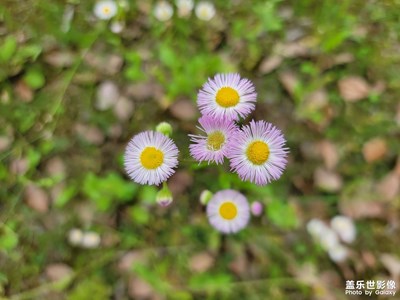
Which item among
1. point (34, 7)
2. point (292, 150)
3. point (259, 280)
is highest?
point (34, 7)

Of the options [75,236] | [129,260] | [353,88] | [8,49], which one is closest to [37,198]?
[75,236]

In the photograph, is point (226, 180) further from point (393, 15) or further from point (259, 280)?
point (393, 15)

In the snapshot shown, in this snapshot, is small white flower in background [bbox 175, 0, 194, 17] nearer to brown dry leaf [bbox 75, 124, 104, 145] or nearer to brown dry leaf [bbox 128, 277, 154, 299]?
brown dry leaf [bbox 75, 124, 104, 145]

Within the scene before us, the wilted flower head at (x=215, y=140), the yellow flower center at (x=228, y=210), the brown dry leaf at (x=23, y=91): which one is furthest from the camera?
the brown dry leaf at (x=23, y=91)

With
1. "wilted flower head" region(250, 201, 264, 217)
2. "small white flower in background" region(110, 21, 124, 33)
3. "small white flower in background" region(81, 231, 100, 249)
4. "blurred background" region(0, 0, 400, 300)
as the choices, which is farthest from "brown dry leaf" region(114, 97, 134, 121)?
"wilted flower head" region(250, 201, 264, 217)

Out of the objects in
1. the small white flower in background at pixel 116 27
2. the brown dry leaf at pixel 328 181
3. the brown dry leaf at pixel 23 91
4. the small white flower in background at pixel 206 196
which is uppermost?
the small white flower in background at pixel 116 27

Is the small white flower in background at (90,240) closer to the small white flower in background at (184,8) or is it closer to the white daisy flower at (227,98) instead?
the white daisy flower at (227,98)

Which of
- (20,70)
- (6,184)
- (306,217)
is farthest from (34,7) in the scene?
(306,217)

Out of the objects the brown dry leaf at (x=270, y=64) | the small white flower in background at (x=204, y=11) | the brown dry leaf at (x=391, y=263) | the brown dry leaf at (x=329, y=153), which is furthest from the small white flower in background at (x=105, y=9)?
the brown dry leaf at (x=391, y=263)
